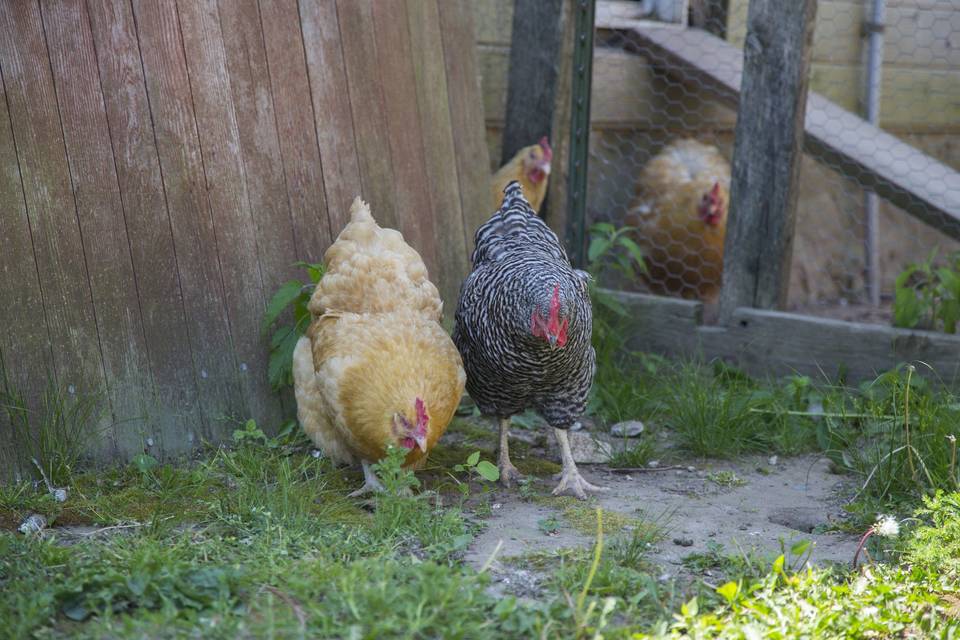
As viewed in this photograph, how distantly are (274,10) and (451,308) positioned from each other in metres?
1.58

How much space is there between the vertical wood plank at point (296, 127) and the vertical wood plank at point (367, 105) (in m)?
0.23

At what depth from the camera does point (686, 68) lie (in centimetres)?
576

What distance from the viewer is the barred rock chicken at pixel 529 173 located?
16.8 feet

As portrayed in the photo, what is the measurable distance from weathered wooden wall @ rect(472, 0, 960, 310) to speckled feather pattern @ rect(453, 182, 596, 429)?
1.93 meters

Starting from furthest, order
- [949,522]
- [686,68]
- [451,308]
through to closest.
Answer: [686,68] < [451,308] < [949,522]

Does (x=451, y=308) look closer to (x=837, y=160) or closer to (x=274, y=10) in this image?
(x=274, y=10)

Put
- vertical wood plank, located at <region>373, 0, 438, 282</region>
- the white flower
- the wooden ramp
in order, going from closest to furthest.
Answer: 1. the white flower
2. vertical wood plank, located at <region>373, 0, 438, 282</region>
3. the wooden ramp

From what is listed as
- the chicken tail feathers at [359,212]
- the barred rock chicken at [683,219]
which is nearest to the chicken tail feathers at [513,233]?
the chicken tail feathers at [359,212]

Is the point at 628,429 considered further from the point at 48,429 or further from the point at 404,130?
the point at 48,429

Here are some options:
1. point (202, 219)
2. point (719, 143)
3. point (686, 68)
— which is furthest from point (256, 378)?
point (719, 143)

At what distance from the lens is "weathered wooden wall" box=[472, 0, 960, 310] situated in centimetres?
579

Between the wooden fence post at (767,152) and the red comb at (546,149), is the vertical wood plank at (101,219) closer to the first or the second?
the red comb at (546,149)

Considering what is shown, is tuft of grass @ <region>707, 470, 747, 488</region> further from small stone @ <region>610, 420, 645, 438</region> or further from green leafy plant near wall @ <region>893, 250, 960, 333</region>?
green leafy plant near wall @ <region>893, 250, 960, 333</region>

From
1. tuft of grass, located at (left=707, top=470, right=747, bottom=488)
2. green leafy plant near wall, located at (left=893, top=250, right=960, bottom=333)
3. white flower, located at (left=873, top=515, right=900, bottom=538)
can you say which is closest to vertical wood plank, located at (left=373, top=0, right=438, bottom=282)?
tuft of grass, located at (left=707, top=470, right=747, bottom=488)
